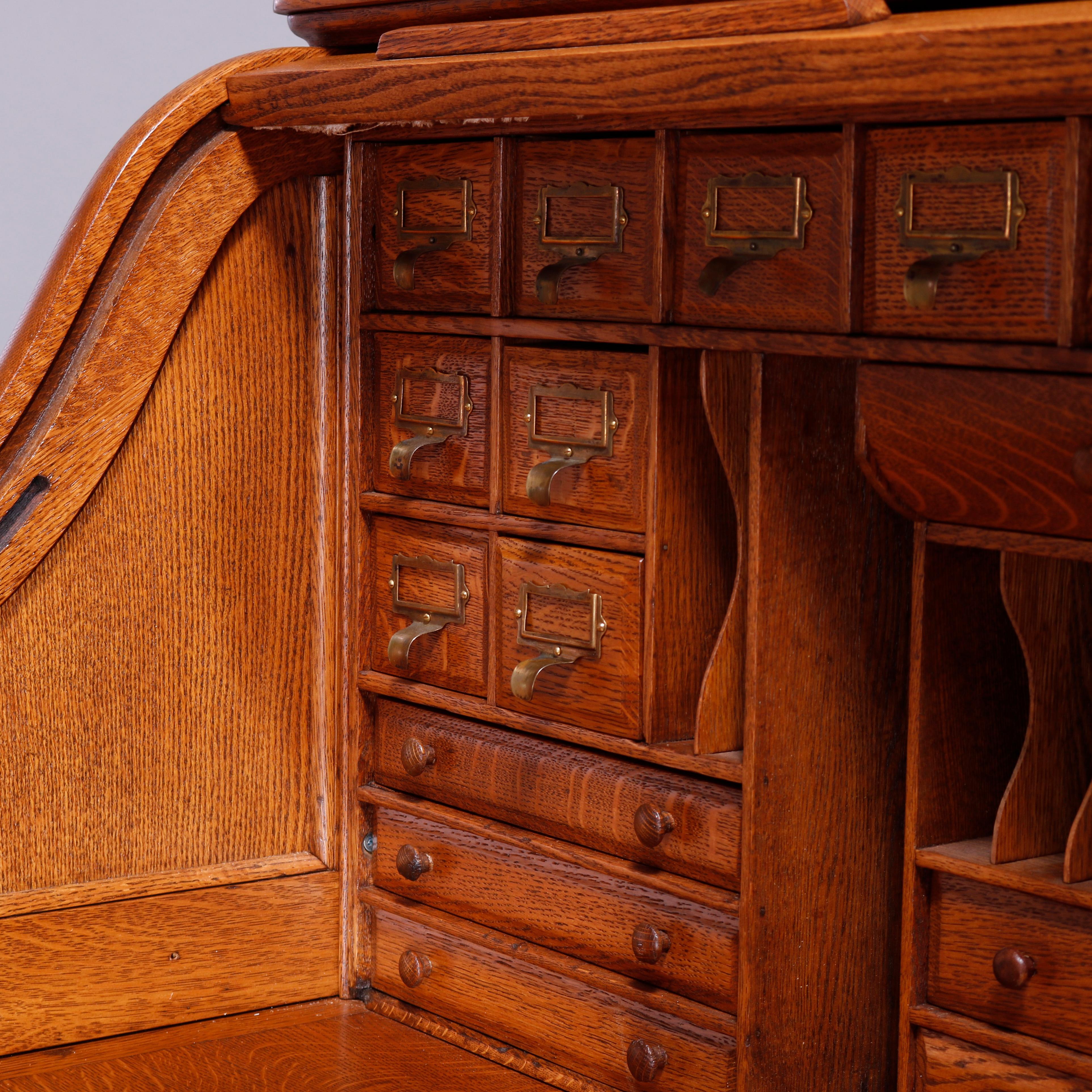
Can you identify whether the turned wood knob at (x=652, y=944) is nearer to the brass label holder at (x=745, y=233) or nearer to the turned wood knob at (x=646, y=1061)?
the turned wood knob at (x=646, y=1061)

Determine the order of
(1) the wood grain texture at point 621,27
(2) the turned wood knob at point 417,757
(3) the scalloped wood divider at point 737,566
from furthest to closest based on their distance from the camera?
1. (2) the turned wood knob at point 417,757
2. (3) the scalloped wood divider at point 737,566
3. (1) the wood grain texture at point 621,27

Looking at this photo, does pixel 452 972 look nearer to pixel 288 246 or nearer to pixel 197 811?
pixel 197 811

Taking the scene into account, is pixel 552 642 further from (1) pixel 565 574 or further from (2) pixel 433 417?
(2) pixel 433 417

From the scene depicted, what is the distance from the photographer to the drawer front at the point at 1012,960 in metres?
1.41

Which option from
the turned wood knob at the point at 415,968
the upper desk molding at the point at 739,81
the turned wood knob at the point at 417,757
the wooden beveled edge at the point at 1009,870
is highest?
the upper desk molding at the point at 739,81

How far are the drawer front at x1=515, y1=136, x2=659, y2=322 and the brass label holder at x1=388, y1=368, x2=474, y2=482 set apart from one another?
120 millimetres

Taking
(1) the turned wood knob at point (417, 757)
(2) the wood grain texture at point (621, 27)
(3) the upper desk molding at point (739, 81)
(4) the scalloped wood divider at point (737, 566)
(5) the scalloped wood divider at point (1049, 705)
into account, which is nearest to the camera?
(3) the upper desk molding at point (739, 81)

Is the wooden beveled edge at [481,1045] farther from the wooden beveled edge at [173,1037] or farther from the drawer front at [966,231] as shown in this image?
the drawer front at [966,231]

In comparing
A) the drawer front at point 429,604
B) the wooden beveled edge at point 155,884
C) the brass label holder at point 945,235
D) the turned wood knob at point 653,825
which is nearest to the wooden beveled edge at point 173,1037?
the wooden beveled edge at point 155,884

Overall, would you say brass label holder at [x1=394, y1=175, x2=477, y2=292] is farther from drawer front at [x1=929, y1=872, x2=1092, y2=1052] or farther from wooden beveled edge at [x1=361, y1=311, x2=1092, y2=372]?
drawer front at [x1=929, y1=872, x2=1092, y2=1052]

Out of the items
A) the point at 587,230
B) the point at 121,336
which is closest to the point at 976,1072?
the point at 587,230

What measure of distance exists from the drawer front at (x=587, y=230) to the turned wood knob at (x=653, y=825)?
1.48 ft

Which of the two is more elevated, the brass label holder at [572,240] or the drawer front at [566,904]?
the brass label holder at [572,240]

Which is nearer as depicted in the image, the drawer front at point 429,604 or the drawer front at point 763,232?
the drawer front at point 763,232
